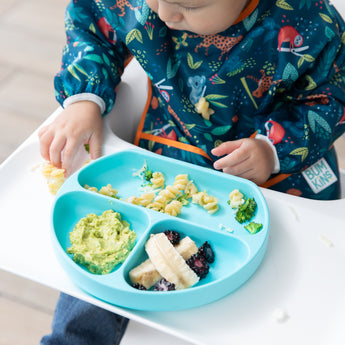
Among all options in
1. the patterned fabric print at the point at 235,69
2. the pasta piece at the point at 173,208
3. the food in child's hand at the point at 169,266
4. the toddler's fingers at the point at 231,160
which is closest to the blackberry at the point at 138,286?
the food in child's hand at the point at 169,266

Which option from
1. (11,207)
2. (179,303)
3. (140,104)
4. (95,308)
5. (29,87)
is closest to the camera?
(179,303)

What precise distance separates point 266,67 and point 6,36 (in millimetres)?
1411

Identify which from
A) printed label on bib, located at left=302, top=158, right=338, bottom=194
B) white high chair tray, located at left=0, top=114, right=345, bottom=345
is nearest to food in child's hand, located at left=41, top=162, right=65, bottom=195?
white high chair tray, located at left=0, top=114, right=345, bottom=345

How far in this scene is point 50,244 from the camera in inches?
27.8

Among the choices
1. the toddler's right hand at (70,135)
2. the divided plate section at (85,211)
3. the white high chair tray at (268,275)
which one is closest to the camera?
the white high chair tray at (268,275)

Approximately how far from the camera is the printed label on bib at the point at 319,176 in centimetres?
91

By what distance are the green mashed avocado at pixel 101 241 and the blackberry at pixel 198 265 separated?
0.27ft

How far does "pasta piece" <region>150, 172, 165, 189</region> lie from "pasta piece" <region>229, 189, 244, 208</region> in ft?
0.34

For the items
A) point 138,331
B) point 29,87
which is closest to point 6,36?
point 29,87

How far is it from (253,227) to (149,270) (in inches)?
5.9

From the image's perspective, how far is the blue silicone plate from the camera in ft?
2.05

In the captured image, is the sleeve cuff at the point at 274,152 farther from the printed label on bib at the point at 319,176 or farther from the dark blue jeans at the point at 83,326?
the dark blue jeans at the point at 83,326

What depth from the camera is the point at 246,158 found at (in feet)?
2.70

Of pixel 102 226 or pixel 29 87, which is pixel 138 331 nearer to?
pixel 102 226
